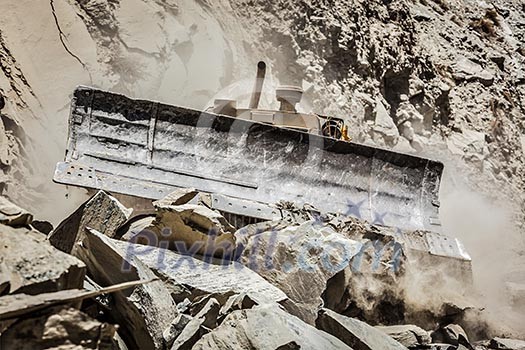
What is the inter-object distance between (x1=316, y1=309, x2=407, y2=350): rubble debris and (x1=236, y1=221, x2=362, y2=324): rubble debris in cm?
32

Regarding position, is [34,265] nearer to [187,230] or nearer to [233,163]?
[187,230]

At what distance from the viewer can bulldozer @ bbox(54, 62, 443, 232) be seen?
4.63 meters

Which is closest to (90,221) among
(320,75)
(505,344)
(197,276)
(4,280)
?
(197,276)

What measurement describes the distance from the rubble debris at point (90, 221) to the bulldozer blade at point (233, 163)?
861 millimetres

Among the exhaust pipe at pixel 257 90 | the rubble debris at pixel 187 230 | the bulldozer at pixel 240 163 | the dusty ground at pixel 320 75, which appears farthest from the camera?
the exhaust pipe at pixel 257 90

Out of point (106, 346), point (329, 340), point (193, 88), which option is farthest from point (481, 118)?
point (106, 346)

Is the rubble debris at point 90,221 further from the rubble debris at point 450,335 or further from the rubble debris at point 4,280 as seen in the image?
the rubble debris at point 450,335

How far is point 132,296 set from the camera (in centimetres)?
271

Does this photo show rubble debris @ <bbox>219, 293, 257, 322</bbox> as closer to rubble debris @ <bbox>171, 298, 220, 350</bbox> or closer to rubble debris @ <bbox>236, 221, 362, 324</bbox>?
rubble debris @ <bbox>171, 298, 220, 350</bbox>

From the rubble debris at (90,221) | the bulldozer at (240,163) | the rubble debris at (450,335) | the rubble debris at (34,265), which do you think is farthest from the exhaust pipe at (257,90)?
the rubble debris at (34,265)

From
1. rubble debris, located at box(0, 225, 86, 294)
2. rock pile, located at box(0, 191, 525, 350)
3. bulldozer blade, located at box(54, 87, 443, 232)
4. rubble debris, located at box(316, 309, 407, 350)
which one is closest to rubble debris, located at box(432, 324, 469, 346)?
rock pile, located at box(0, 191, 525, 350)

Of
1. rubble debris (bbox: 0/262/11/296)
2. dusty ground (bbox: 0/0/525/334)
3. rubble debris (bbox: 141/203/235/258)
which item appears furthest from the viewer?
dusty ground (bbox: 0/0/525/334)

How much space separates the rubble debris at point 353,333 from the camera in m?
2.88

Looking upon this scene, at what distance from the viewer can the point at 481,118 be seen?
457 inches
